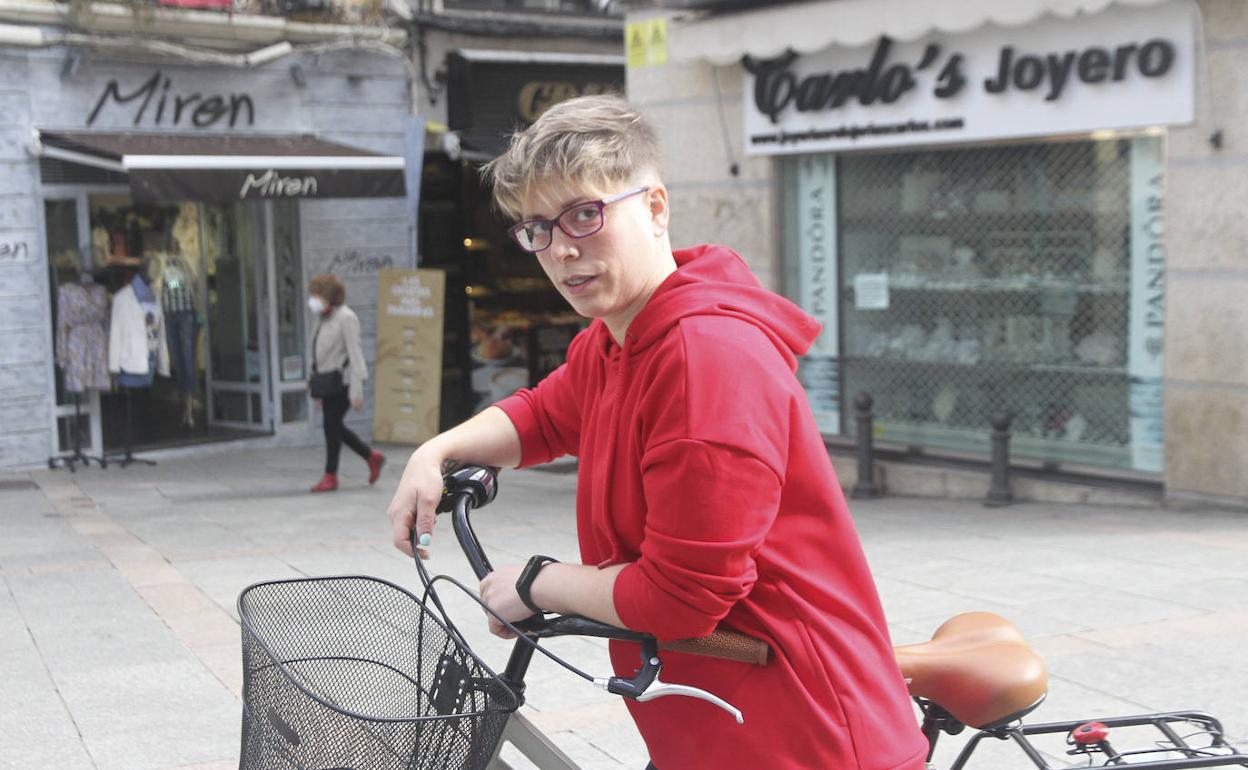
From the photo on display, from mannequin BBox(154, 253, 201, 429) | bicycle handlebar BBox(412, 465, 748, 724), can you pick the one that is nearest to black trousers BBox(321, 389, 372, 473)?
mannequin BBox(154, 253, 201, 429)

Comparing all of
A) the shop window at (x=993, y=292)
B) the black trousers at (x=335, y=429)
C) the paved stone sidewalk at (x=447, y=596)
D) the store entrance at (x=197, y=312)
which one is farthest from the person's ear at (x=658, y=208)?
the store entrance at (x=197, y=312)

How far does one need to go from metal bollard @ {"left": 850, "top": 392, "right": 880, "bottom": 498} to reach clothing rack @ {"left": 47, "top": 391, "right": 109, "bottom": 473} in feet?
22.4

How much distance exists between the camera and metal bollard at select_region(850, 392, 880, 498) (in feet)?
35.3

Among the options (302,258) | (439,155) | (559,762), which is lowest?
(559,762)

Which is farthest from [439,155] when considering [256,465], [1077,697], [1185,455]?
[1077,697]

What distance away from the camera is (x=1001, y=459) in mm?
9891

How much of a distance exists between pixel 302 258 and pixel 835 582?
13.1 meters

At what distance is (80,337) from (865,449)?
694 cm

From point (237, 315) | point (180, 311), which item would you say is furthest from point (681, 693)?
point (237, 315)

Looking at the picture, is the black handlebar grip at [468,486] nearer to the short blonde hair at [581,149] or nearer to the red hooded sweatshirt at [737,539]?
the red hooded sweatshirt at [737,539]

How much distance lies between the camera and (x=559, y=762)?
2.23m

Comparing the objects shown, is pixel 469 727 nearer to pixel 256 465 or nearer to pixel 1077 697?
pixel 1077 697

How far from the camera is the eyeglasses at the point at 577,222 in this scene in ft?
6.73

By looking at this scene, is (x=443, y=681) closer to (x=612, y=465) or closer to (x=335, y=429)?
(x=612, y=465)
